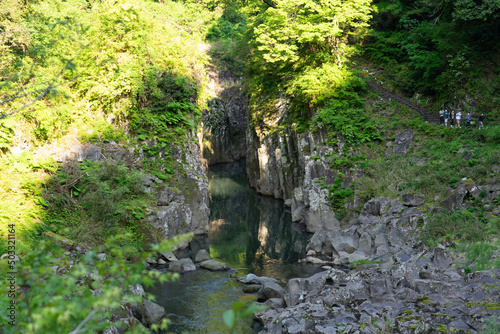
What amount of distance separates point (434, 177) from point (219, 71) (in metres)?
32.8

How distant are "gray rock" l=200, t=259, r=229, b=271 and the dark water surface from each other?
17.0 inches

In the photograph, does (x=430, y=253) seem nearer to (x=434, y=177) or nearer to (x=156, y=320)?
(x=434, y=177)

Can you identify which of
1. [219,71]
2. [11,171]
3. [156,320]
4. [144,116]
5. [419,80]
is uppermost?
[219,71]

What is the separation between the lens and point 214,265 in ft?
59.9

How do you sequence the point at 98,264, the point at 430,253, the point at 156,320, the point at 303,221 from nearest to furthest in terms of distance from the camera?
the point at 98,264 → the point at 156,320 → the point at 430,253 → the point at 303,221

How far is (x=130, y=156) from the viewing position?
20922 mm

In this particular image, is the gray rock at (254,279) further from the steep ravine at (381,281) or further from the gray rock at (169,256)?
the gray rock at (169,256)

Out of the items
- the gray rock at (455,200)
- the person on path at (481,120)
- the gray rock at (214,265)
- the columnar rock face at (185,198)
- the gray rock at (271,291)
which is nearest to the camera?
the gray rock at (271,291)

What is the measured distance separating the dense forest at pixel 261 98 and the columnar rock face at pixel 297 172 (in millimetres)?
853

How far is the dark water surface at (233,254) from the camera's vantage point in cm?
1376

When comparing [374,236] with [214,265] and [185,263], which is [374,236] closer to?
[214,265]

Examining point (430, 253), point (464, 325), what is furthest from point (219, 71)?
point (464, 325)

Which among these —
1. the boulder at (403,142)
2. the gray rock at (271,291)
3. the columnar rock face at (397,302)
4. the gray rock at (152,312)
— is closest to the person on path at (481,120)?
the boulder at (403,142)

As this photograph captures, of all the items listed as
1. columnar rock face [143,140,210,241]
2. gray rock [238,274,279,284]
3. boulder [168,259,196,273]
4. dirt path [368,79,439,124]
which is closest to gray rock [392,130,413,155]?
dirt path [368,79,439,124]
